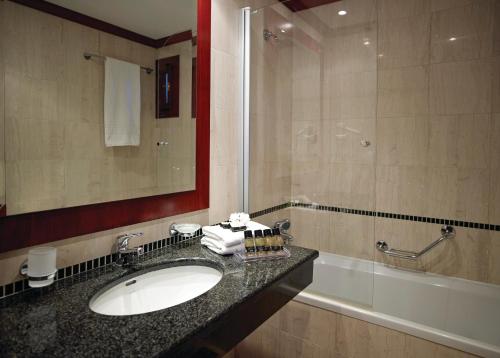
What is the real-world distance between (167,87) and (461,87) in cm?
191

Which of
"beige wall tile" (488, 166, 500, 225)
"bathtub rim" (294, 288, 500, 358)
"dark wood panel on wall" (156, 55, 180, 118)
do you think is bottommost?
"bathtub rim" (294, 288, 500, 358)

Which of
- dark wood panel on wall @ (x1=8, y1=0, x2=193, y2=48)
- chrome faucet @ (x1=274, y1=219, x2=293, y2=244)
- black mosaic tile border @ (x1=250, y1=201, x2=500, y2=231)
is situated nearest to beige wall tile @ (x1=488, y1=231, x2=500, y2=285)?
black mosaic tile border @ (x1=250, y1=201, x2=500, y2=231)

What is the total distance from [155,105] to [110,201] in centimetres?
48

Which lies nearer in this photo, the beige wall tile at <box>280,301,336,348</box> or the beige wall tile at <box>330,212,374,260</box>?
the beige wall tile at <box>280,301,336,348</box>

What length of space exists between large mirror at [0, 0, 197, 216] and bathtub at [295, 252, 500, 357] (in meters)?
1.19

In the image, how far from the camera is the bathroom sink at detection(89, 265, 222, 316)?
1165mm

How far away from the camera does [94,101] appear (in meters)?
1.26

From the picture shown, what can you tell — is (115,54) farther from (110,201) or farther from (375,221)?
(375,221)

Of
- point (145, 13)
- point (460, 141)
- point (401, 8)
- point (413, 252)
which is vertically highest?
point (401, 8)

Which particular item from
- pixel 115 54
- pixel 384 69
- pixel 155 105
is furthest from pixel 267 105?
pixel 115 54

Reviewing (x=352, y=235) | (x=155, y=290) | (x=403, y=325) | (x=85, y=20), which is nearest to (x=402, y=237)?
(x=352, y=235)

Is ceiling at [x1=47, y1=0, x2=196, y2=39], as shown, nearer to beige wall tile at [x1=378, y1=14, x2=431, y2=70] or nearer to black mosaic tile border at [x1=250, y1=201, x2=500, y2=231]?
black mosaic tile border at [x1=250, y1=201, x2=500, y2=231]

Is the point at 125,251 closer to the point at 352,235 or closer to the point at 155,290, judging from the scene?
the point at 155,290

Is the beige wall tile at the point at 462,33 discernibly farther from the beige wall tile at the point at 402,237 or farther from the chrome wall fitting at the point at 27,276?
the chrome wall fitting at the point at 27,276
